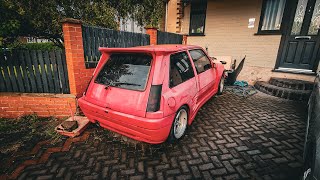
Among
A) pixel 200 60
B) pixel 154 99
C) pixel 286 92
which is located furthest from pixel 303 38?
pixel 154 99

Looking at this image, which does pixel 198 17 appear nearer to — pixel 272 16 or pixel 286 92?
pixel 272 16

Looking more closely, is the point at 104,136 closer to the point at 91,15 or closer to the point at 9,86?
the point at 9,86

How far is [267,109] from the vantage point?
16.5 ft

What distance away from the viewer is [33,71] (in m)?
4.06

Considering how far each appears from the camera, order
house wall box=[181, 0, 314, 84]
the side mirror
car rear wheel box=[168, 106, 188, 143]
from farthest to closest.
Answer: house wall box=[181, 0, 314, 84] → the side mirror → car rear wheel box=[168, 106, 188, 143]

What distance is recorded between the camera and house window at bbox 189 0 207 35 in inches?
356

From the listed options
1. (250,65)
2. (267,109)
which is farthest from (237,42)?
(267,109)

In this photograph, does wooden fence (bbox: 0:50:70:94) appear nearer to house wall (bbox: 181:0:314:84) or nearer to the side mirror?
the side mirror

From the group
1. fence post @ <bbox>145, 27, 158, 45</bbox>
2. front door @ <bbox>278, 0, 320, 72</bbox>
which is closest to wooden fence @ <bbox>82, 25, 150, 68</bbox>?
fence post @ <bbox>145, 27, 158, 45</bbox>

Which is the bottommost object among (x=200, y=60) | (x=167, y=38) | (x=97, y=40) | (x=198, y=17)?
(x=200, y=60)

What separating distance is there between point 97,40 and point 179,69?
9.13ft

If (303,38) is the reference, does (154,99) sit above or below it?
below

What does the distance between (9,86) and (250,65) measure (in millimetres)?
8947

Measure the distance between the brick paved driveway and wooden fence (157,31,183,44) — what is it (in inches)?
192
